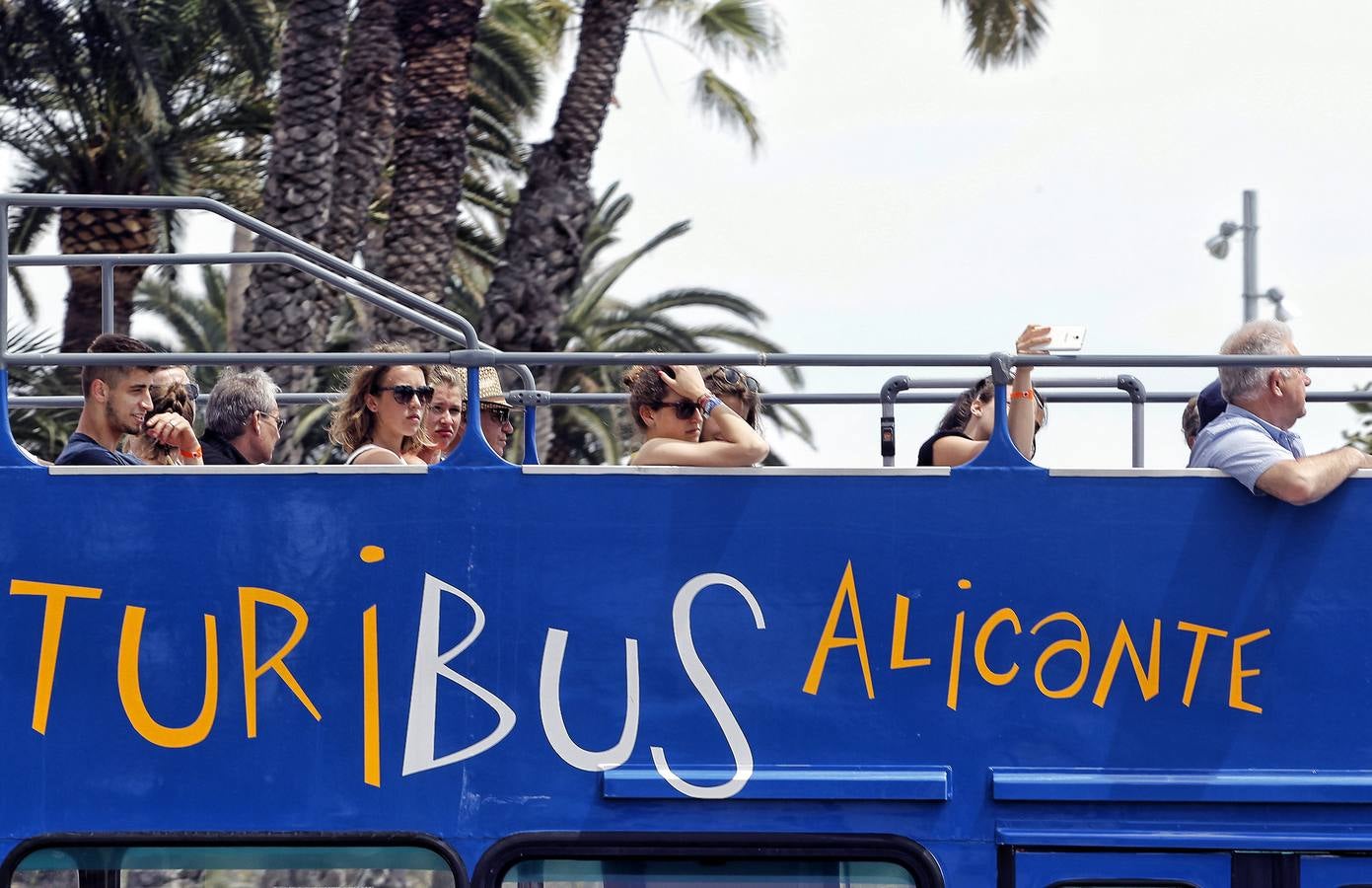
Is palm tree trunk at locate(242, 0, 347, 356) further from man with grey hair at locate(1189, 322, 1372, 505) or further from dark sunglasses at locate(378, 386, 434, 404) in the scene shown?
man with grey hair at locate(1189, 322, 1372, 505)

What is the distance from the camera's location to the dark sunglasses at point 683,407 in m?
4.29

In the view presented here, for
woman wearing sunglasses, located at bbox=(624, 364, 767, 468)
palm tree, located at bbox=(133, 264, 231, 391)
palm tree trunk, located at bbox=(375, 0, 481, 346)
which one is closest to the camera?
woman wearing sunglasses, located at bbox=(624, 364, 767, 468)

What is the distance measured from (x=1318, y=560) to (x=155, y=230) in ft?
46.1

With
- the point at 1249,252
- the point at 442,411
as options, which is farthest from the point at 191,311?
the point at 442,411

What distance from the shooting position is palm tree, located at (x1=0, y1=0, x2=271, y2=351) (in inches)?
603

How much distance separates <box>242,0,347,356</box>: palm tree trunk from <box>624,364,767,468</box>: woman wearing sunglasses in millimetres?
8324

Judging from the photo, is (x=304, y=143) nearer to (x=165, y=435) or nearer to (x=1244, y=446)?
(x=165, y=435)

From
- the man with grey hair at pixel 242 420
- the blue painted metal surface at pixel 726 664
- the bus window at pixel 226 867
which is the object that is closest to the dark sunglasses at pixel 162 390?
the man with grey hair at pixel 242 420

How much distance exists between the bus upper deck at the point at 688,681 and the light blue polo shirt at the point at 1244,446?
0.19ft

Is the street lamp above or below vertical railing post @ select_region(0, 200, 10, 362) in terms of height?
above

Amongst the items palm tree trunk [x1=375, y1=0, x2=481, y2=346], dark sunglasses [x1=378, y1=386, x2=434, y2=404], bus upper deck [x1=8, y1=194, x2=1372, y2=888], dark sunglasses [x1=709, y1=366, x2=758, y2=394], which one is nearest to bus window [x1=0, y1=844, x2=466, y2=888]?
bus upper deck [x1=8, y1=194, x2=1372, y2=888]

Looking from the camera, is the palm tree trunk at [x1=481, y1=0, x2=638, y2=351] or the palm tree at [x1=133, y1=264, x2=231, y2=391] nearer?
the palm tree trunk at [x1=481, y1=0, x2=638, y2=351]

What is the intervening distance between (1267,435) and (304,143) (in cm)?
954

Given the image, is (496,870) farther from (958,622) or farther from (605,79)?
(605,79)
